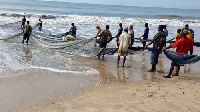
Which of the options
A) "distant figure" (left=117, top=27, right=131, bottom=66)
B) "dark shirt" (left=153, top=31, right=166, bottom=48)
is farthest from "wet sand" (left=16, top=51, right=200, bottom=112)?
"dark shirt" (left=153, top=31, right=166, bottom=48)

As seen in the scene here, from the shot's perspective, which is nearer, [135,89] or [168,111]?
[168,111]

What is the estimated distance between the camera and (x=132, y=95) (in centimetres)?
502

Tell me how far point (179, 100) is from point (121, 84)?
6.11 ft

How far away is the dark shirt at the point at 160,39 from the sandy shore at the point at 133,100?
5.56ft

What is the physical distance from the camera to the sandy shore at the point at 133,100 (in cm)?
423

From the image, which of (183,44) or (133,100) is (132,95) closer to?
(133,100)

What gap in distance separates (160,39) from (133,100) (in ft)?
10.3

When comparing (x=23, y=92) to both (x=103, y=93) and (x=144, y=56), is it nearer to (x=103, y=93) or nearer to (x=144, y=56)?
(x=103, y=93)

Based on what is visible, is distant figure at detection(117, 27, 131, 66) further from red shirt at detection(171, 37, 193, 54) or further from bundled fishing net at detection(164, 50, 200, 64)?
red shirt at detection(171, 37, 193, 54)

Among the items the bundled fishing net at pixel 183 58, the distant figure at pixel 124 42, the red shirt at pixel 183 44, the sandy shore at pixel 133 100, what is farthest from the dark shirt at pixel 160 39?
the sandy shore at pixel 133 100

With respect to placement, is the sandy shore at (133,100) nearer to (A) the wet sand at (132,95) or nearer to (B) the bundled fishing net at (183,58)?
(A) the wet sand at (132,95)

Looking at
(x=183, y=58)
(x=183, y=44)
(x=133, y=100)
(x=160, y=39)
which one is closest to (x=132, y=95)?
(x=133, y=100)

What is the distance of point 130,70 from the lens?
7.71 m

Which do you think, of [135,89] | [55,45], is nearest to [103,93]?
[135,89]
